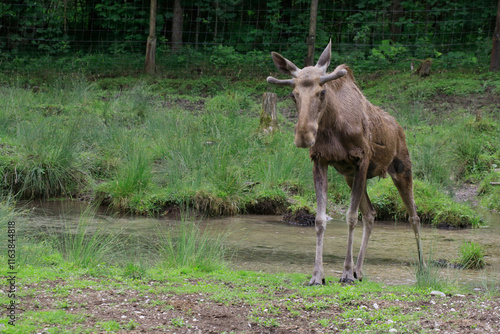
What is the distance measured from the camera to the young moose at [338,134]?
219 inches

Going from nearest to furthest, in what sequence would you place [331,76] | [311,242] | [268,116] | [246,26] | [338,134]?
[331,76]
[338,134]
[311,242]
[268,116]
[246,26]

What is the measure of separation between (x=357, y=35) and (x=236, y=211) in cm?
1281

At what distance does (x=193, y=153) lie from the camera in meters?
11.1

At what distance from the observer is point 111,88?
18859 millimetres

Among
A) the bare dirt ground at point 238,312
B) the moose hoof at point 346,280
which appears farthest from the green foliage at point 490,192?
the bare dirt ground at point 238,312

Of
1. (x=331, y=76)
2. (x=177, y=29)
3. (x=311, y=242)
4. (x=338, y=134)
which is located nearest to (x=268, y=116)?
(x=311, y=242)

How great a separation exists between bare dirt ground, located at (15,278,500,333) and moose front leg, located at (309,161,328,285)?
24.7 inches

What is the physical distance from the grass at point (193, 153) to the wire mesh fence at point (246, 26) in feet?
18.4

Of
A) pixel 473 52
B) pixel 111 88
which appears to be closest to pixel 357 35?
pixel 473 52

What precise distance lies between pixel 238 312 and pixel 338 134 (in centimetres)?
229

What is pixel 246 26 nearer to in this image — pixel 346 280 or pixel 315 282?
pixel 346 280

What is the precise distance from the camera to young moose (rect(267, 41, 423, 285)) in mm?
5562

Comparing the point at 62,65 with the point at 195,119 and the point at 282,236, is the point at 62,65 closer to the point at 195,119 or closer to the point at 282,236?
the point at 195,119

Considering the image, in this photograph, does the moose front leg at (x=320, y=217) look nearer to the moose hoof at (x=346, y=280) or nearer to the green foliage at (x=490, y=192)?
the moose hoof at (x=346, y=280)
